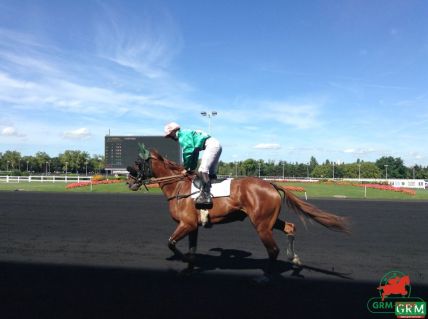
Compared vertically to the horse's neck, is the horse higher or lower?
lower

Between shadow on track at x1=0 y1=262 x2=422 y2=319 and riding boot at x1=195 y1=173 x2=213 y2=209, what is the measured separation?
3.76 ft

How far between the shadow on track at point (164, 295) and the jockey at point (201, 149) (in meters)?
1.36

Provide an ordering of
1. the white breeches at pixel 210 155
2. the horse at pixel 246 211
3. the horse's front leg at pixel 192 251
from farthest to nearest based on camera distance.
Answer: the white breeches at pixel 210 155, the horse's front leg at pixel 192 251, the horse at pixel 246 211

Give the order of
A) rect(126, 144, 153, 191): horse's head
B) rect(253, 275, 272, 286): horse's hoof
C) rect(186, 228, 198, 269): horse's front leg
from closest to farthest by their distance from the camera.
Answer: rect(253, 275, 272, 286): horse's hoof
rect(186, 228, 198, 269): horse's front leg
rect(126, 144, 153, 191): horse's head

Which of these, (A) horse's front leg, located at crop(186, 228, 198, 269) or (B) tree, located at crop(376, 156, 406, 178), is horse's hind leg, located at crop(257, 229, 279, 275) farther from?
(B) tree, located at crop(376, 156, 406, 178)

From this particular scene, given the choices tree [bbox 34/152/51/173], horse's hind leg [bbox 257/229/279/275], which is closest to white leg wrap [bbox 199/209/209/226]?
horse's hind leg [bbox 257/229/279/275]

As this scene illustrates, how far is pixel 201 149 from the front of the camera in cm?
611

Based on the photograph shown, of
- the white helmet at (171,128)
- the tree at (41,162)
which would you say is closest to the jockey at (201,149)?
the white helmet at (171,128)

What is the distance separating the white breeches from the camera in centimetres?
601

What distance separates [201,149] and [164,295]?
2.45 metres

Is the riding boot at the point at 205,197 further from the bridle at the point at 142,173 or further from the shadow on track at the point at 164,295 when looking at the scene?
the shadow on track at the point at 164,295

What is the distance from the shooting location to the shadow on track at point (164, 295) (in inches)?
166

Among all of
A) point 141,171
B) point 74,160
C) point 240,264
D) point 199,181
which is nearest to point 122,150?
point 141,171

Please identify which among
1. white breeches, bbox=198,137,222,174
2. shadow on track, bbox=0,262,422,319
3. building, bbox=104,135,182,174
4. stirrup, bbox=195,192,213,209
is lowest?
shadow on track, bbox=0,262,422,319
